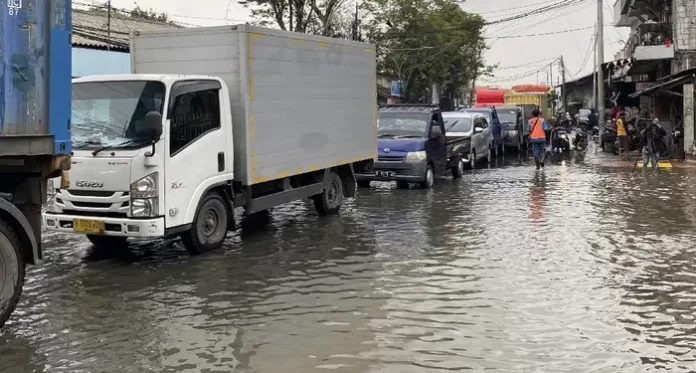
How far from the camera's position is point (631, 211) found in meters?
12.5

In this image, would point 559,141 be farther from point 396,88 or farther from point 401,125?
point 396,88

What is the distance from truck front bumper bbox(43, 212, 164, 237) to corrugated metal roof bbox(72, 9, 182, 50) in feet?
52.6

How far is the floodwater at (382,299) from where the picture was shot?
5.45 metres

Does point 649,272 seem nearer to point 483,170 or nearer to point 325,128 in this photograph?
point 325,128

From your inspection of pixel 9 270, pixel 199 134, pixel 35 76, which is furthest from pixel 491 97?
pixel 9 270

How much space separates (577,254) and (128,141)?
5360 millimetres

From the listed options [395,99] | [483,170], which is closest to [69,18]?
[483,170]

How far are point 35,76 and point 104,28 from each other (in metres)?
26.1

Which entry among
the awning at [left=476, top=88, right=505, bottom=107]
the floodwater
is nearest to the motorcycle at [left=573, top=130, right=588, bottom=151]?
the awning at [left=476, top=88, right=505, bottom=107]

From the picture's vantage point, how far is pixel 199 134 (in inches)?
350

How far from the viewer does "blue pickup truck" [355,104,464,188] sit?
16.1 meters

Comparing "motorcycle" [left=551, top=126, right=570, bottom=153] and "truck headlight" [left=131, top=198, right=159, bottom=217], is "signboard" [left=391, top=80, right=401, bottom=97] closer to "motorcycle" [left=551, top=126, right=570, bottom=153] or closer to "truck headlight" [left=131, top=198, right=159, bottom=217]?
"motorcycle" [left=551, top=126, right=570, bottom=153]

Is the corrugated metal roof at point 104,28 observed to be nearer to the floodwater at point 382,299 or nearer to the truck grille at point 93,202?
the floodwater at point 382,299

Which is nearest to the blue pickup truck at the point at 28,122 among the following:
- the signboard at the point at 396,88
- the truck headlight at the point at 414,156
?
the truck headlight at the point at 414,156
